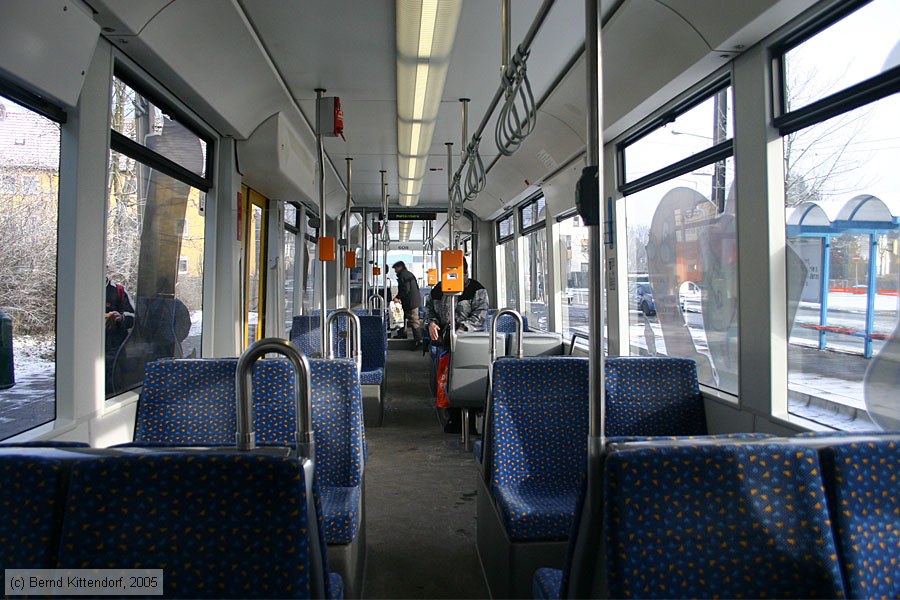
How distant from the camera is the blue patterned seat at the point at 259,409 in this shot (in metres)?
2.59

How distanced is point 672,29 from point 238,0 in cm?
→ 234

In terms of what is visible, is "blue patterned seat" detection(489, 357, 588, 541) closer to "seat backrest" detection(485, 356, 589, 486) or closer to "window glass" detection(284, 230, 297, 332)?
"seat backrest" detection(485, 356, 589, 486)

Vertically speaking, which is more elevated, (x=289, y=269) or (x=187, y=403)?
(x=289, y=269)

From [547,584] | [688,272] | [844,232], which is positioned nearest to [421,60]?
[688,272]

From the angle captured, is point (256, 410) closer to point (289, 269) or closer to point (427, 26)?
point (427, 26)

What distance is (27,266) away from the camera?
8.23ft

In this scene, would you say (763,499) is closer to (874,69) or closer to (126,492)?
(126,492)

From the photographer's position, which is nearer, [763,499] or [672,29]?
[763,499]

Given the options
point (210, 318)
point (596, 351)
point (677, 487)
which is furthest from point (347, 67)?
point (677, 487)

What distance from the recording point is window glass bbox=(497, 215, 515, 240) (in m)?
9.93

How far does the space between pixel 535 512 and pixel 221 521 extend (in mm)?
1386

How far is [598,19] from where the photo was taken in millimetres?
1528

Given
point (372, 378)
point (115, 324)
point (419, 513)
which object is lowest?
point (419, 513)

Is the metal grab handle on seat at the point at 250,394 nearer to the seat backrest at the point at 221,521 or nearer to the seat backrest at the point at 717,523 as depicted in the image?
the seat backrest at the point at 221,521
